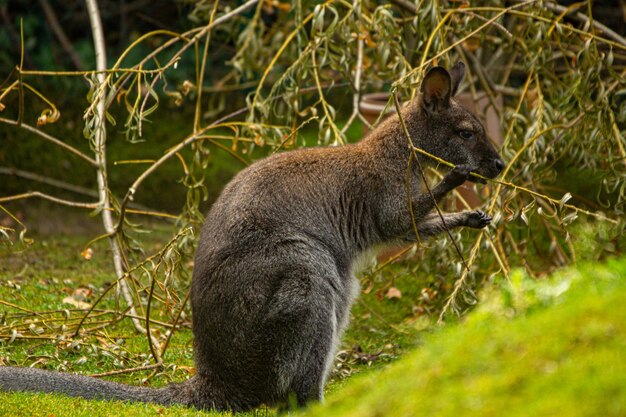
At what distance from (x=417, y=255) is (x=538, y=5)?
2.17 meters

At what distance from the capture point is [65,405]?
4.74 m

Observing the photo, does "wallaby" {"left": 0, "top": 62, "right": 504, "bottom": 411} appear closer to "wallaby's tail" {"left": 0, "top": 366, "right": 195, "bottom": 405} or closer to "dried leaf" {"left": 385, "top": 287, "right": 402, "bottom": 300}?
"wallaby's tail" {"left": 0, "top": 366, "right": 195, "bottom": 405}

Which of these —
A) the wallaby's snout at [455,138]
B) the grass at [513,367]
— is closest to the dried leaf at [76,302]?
the grass at [513,367]

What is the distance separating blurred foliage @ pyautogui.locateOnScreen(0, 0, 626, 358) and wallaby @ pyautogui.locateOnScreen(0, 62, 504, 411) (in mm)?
601

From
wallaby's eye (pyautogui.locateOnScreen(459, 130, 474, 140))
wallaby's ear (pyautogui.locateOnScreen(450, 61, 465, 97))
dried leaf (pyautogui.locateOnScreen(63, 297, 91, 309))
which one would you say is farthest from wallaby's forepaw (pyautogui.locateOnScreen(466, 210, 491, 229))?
dried leaf (pyautogui.locateOnScreen(63, 297, 91, 309))

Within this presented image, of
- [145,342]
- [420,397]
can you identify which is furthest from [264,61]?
[420,397]

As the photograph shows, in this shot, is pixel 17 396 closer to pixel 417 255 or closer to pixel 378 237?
pixel 378 237

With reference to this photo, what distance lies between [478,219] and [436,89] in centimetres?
86

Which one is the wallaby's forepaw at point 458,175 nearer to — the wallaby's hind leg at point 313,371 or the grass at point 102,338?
the wallaby's hind leg at point 313,371

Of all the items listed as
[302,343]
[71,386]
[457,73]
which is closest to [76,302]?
[71,386]

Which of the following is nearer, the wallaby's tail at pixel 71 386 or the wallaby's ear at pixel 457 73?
the wallaby's tail at pixel 71 386

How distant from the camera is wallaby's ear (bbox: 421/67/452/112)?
19.0 ft

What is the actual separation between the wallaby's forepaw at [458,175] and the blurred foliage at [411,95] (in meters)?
0.41

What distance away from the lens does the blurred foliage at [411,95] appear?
6.54m
